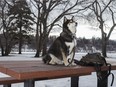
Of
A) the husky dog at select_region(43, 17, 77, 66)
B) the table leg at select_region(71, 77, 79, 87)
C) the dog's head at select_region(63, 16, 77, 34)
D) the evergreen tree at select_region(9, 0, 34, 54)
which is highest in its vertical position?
the evergreen tree at select_region(9, 0, 34, 54)

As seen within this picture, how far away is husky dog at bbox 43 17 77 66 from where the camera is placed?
314 centimetres

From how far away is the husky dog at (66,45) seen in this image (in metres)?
3.14

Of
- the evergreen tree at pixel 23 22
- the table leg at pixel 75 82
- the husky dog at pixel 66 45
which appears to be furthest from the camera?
the evergreen tree at pixel 23 22

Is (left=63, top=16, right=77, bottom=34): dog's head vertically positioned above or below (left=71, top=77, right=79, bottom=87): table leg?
above

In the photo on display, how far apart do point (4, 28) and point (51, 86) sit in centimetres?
2225

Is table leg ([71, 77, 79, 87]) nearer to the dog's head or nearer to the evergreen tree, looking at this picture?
the dog's head

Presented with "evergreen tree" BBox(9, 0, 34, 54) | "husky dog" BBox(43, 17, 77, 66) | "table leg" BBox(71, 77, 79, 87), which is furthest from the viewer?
"evergreen tree" BBox(9, 0, 34, 54)

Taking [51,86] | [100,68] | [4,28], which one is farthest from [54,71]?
[4,28]

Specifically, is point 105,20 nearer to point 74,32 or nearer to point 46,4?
point 46,4

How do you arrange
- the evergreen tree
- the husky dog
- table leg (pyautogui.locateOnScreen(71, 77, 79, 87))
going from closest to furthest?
the husky dog
table leg (pyautogui.locateOnScreen(71, 77, 79, 87))
the evergreen tree

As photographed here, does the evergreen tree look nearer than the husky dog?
No

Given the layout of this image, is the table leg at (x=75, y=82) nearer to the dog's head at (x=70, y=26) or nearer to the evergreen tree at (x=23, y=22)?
the dog's head at (x=70, y=26)

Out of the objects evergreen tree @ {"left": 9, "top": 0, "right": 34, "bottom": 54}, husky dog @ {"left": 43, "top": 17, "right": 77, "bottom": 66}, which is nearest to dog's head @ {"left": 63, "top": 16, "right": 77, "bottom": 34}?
husky dog @ {"left": 43, "top": 17, "right": 77, "bottom": 66}

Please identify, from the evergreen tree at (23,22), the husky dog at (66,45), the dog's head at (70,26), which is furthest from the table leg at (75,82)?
the evergreen tree at (23,22)
